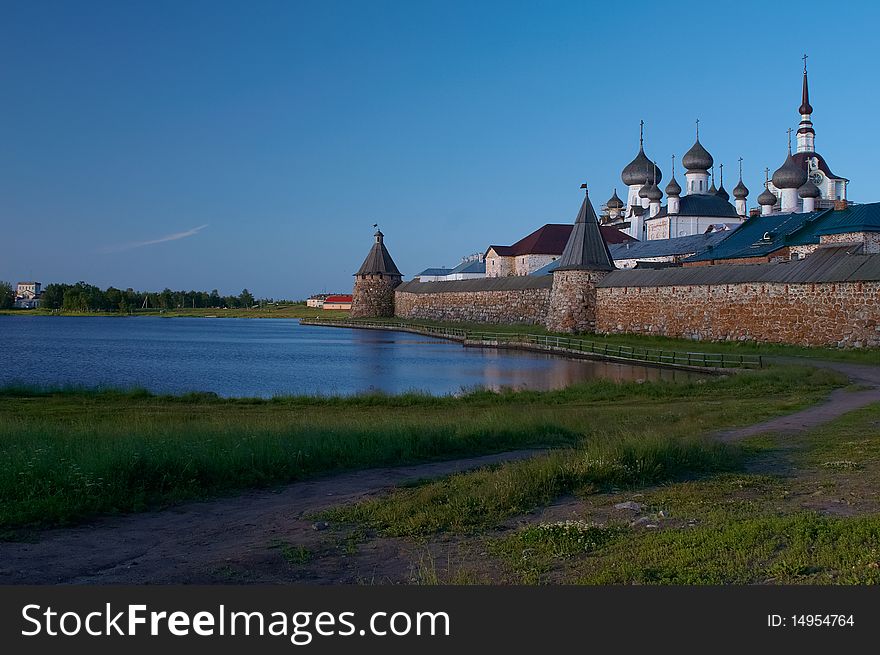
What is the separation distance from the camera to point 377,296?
2625 inches

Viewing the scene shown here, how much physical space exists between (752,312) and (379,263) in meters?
42.3

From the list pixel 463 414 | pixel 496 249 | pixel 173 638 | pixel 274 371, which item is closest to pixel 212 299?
pixel 496 249

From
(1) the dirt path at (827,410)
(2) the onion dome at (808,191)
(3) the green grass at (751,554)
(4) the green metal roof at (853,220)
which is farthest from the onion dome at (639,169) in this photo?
(3) the green grass at (751,554)

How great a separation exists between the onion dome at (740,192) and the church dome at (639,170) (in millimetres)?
6541

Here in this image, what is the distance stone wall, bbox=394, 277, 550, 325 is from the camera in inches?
1710

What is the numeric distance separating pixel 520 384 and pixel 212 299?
130601mm

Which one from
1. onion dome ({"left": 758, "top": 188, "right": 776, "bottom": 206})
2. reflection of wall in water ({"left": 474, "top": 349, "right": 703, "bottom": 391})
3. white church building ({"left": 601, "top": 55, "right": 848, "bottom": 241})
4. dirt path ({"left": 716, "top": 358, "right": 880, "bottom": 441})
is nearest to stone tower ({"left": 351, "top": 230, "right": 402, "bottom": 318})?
white church building ({"left": 601, "top": 55, "right": 848, "bottom": 241})

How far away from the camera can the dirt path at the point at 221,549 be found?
4.51m

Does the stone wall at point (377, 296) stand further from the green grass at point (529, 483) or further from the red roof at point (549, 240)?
the green grass at point (529, 483)

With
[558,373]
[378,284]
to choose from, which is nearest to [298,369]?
[558,373]

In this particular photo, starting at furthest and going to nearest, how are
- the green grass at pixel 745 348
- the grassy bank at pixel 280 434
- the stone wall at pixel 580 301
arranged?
the stone wall at pixel 580 301, the green grass at pixel 745 348, the grassy bank at pixel 280 434

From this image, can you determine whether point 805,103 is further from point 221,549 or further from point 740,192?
point 221,549

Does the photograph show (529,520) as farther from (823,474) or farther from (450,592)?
(823,474)

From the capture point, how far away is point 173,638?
3260 mm
